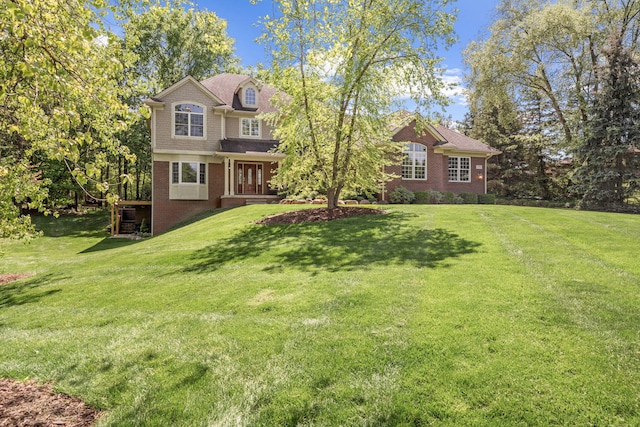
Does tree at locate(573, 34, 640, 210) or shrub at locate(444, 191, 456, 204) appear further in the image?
shrub at locate(444, 191, 456, 204)

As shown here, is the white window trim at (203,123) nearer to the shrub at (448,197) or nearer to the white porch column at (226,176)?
the white porch column at (226,176)

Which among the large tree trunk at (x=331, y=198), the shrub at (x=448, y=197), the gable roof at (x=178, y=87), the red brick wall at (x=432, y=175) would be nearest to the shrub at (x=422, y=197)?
the red brick wall at (x=432, y=175)

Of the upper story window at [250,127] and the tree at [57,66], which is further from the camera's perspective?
the upper story window at [250,127]

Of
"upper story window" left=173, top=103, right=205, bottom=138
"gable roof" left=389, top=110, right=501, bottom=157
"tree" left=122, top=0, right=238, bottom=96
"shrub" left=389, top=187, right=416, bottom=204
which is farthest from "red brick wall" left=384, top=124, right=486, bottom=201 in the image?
"tree" left=122, top=0, right=238, bottom=96

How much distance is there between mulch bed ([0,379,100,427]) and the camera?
3.33 m

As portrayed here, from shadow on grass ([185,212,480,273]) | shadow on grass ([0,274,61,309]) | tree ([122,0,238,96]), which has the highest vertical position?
tree ([122,0,238,96])

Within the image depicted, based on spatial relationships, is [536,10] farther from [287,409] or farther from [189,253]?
[287,409]

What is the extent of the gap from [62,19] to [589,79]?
29.0 metres

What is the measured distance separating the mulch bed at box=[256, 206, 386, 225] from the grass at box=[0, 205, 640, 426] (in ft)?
14.6

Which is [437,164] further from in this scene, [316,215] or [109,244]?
[109,244]

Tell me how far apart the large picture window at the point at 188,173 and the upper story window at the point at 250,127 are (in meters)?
3.44

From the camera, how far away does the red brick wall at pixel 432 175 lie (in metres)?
23.7

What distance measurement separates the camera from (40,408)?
3545 mm

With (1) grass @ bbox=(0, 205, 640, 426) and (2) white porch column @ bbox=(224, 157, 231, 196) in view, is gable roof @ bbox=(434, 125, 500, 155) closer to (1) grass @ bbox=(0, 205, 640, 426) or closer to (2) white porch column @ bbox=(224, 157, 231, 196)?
(2) white porch column @ bbox=(224, 157, 231, 196)
